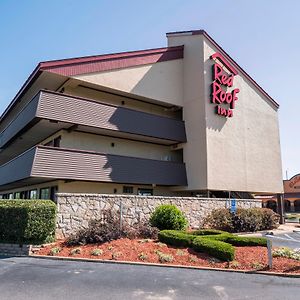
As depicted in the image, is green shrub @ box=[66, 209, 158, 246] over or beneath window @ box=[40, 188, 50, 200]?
beneath

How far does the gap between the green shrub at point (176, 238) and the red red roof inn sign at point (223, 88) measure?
12.4 m

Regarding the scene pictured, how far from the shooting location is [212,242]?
1121cm

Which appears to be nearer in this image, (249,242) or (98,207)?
(249,242)

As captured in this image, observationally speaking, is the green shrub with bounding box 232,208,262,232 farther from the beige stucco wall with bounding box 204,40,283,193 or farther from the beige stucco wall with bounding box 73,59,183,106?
the beige stucco wall with bounding box 73,59,183,106

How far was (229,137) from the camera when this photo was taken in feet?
76.8

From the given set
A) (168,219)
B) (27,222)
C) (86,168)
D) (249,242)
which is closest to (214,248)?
(249,242)

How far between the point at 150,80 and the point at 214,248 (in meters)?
14.4

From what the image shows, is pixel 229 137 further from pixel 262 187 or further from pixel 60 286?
pixel 60 286

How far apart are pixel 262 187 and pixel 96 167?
45.3 ft

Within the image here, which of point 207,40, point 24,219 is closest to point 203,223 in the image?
point 24,219

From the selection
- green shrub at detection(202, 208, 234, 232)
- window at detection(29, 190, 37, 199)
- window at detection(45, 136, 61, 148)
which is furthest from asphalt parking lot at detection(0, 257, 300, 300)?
window at detection(29, 190, 37, 199)

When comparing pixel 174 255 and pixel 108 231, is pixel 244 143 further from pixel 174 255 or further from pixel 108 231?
pixel 174 255

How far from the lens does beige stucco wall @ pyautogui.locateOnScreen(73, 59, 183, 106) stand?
2014 centimetres

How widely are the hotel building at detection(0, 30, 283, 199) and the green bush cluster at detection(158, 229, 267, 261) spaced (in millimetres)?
7423
